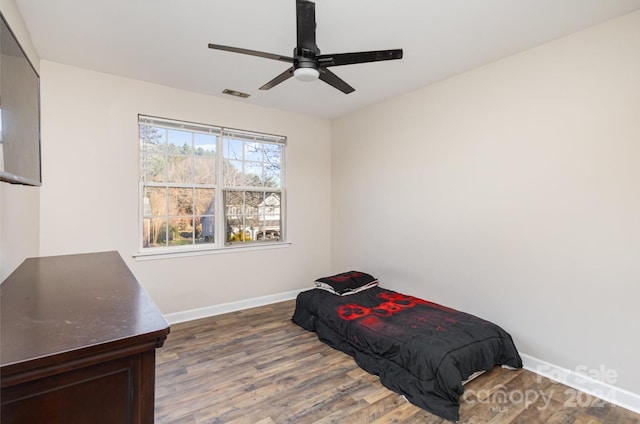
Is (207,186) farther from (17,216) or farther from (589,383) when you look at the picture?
(589,383)

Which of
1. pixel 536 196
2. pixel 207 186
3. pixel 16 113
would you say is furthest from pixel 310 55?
pixel 207 186

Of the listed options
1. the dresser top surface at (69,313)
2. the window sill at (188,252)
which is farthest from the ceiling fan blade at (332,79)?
the window sill at (188,252)

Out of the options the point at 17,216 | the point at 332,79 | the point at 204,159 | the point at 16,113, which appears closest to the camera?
the point at 16,113

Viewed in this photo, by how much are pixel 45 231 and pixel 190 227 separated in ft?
4.27

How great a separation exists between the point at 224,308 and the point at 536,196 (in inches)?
138

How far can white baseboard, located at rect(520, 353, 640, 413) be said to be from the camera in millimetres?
2082

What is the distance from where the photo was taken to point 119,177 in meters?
3.19

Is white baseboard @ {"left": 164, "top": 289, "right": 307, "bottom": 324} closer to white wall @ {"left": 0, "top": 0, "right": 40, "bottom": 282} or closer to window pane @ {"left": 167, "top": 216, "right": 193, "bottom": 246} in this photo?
window pane @ {"left": 167, "top": 216, "right": 193, "bottom": 246}

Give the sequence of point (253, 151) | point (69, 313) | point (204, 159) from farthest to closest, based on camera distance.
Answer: point (253, 151)
point (204, 159)
point (69, 313)

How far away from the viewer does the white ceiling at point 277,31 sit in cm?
205

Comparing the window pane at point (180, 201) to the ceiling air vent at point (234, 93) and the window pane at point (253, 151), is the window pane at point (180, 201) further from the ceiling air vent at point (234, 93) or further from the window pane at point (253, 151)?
the ceiling air vent at point (234, 93)

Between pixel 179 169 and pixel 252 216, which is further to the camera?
pixel 252 216

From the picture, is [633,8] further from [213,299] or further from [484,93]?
[213,299]

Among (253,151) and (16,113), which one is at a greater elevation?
(253,151)
